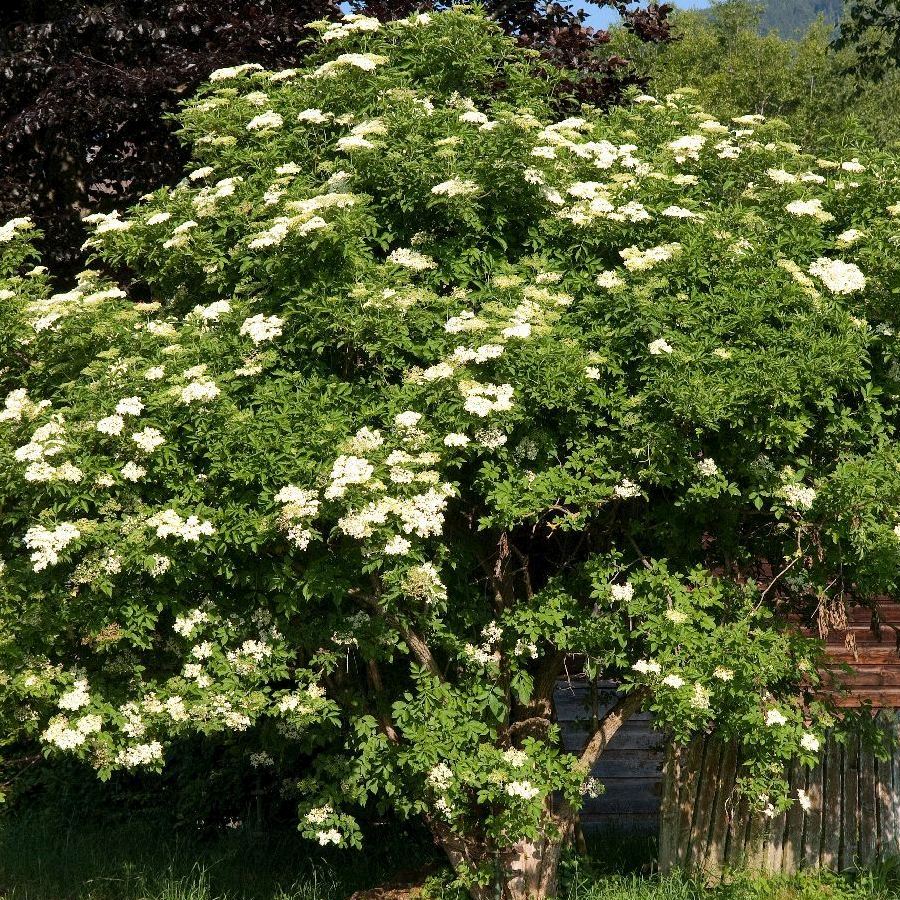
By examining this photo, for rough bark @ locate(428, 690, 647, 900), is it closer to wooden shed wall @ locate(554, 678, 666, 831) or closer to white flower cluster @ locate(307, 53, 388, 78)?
wooden shed wall @ locate(554, 678, 666, 831)

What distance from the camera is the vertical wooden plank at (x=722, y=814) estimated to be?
6031 millimetres

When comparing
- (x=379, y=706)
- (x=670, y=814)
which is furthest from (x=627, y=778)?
(x=379, y=706)

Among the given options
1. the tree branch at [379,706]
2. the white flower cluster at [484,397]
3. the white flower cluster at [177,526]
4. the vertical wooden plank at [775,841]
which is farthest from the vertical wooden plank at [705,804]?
the white flower cluster at [177,526]

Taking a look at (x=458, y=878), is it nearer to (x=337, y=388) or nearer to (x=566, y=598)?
(x=566, y=598)

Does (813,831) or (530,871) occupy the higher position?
(530,871)

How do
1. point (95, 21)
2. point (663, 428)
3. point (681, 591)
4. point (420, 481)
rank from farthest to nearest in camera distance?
point (95, 21)
point (681, 591)
point (663, 428)
point (420, 481)

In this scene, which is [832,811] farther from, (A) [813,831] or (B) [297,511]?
(B) [297,511]

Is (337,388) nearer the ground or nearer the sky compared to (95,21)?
Result: nearer the ground

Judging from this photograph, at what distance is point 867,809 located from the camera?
6156 millimetres

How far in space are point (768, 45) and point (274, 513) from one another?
32.0m

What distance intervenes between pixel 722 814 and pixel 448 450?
2.87 meters

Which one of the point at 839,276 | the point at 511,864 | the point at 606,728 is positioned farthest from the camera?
the point at 606,728

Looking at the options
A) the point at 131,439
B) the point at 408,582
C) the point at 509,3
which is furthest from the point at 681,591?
the point at 509,3

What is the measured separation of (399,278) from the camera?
4.98 meters
